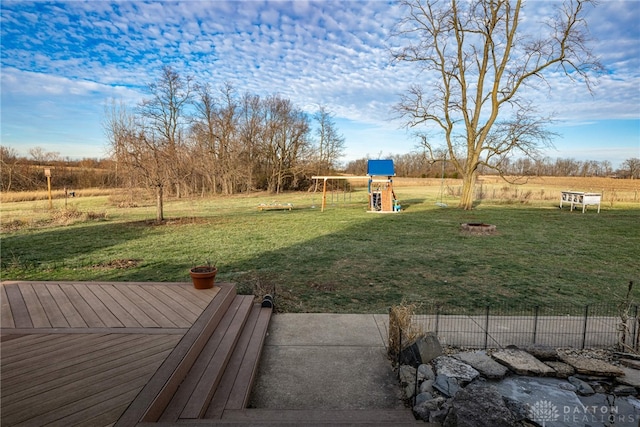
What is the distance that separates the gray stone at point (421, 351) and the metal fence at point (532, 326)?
26cm

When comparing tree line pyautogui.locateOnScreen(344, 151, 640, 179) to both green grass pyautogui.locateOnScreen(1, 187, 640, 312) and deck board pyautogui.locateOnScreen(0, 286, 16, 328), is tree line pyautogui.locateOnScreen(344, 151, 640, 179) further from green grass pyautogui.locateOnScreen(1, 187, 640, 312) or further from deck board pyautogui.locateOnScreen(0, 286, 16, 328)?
deck board pyautogui.locateOnScreen(0, 286, 16, 328)

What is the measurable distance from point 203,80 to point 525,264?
89.6 ft

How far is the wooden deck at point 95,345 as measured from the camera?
2283 millimetres

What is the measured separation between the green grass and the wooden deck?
1.48m

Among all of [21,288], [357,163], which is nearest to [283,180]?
[357,163]

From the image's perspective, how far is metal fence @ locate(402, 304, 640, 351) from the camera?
13.0ft

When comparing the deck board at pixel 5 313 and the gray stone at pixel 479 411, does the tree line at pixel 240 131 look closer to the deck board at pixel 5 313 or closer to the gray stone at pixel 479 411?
the deck board at pixel 5 313

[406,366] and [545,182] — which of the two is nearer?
[406,366]

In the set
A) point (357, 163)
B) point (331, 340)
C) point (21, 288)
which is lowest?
point (331, 340)

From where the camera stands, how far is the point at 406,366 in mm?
3410

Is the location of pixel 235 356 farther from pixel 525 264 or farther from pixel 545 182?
pixel 545 182

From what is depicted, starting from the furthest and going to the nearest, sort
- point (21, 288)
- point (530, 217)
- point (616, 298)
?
point (530, 217)
point (616, 298)
point (21, 288)

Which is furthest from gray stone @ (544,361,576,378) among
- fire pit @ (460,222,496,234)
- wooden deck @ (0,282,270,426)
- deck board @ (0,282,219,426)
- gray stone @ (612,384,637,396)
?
fire pit @ (460,222,496,234)

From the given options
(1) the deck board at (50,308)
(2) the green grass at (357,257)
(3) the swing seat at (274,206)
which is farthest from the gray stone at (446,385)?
(3) the swing seat at (274,206)
